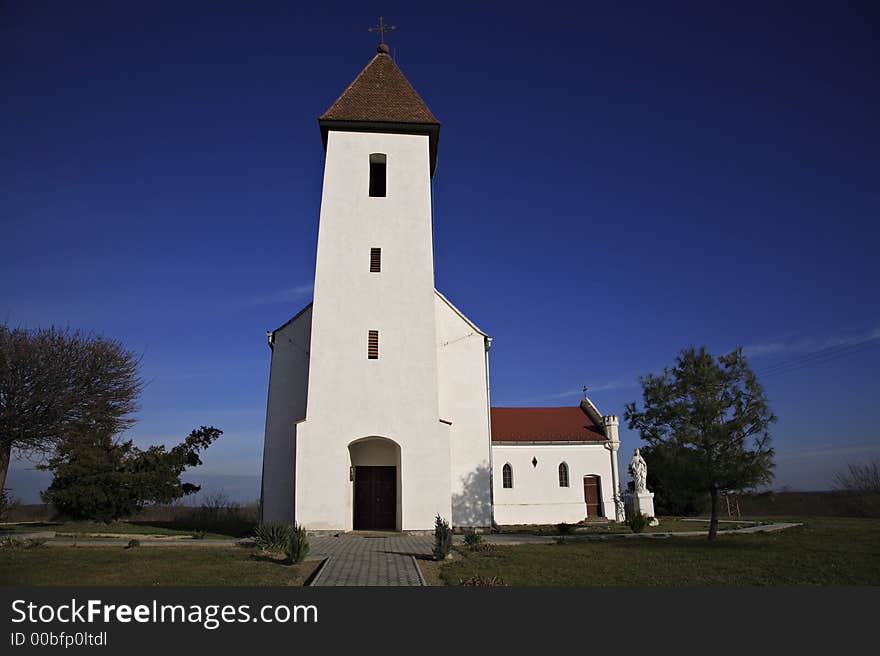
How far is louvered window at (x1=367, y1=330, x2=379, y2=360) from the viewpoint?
20.4 m

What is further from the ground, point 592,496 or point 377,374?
point 377,374

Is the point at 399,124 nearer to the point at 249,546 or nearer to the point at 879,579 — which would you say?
the point at 249,546

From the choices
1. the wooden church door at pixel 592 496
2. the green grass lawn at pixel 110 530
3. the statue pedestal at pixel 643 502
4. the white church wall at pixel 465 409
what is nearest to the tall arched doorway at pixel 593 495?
the wooden church door at pixel 592 496

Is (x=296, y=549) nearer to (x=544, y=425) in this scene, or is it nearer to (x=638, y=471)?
(x=544, y=425)

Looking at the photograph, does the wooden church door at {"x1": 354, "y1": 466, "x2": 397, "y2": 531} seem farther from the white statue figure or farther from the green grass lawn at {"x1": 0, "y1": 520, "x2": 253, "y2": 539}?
the white statue figure

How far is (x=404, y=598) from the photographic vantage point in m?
8.02

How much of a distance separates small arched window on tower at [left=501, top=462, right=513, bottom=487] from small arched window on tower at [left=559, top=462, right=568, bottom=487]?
2.99 m

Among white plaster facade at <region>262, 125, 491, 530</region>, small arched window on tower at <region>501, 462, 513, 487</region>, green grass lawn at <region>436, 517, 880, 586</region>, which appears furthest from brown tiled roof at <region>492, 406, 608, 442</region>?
green grass lawn at <region>436, 517, 880, 586</region>

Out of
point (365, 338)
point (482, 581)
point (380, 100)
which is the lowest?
point (482, 581)

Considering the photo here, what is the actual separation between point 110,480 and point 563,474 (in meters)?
24.0

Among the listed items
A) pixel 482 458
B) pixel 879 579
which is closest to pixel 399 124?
pixel 482 458

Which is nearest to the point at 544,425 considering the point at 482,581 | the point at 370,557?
the point at 370,557

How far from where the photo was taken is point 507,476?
31344mm

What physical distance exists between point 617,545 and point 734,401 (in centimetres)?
620
